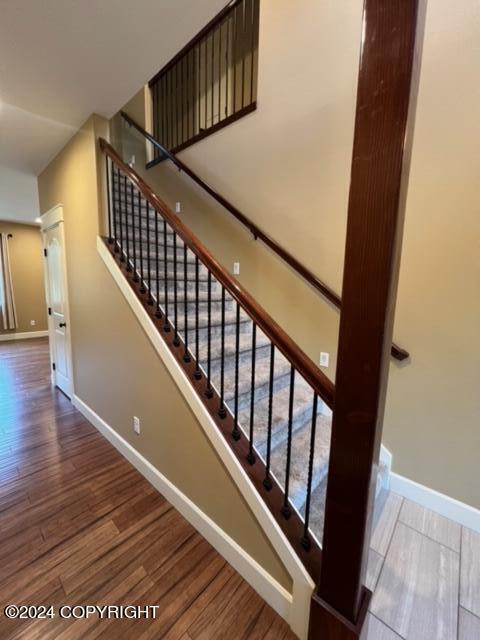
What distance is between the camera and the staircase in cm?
123

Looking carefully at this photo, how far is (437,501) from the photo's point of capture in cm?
167

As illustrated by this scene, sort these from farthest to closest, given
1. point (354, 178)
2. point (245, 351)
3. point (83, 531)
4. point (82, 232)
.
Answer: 1. point (82, 232)
2. point (245, 351)
3. point (83, 531)
4. point (354, 178)

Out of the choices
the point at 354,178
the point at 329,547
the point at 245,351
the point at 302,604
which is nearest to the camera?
the point at 354,178

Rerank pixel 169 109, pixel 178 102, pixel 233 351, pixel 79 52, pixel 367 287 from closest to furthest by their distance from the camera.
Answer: pixel 367 287 < pixel 79 52 < pixel 233 351 < pixel 178 102 < pixel 169 109

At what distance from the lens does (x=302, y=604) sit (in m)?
1.05

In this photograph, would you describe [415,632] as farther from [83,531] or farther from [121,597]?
[83,531]

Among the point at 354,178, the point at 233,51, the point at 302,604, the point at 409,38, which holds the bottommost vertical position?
the point at 302,604

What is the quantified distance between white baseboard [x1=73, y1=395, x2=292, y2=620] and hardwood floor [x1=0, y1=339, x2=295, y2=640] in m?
0.04

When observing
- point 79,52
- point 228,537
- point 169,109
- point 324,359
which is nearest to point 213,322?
point 324,359

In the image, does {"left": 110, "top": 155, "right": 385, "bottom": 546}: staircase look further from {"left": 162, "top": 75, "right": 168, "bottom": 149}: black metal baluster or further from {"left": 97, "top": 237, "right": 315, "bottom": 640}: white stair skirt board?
{"left": 162, "top": 75, "right": 168, "bottom": 149}: black metal baluster

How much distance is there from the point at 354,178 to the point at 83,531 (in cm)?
210

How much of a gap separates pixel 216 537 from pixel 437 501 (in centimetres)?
139

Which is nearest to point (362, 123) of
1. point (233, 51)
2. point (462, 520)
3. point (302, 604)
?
point (302, 604)

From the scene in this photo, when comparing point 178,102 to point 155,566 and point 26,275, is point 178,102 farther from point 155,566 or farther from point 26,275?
point 26,275
